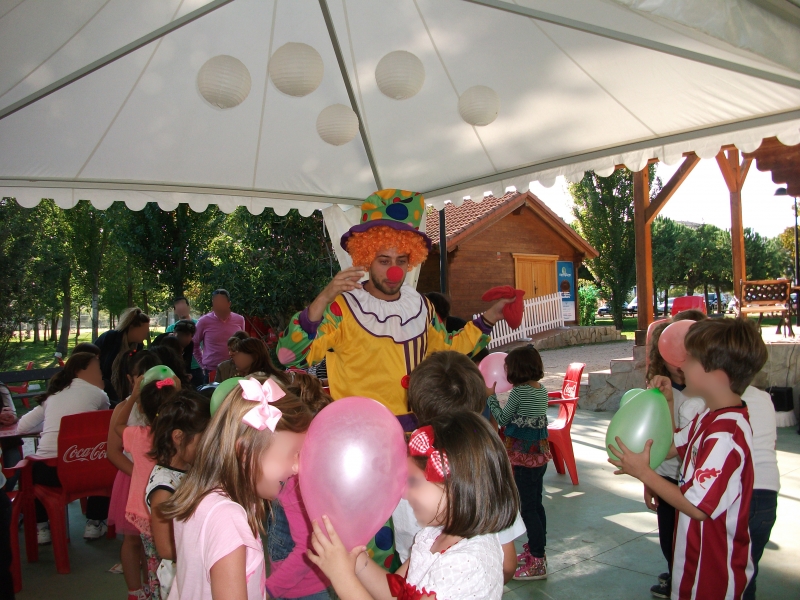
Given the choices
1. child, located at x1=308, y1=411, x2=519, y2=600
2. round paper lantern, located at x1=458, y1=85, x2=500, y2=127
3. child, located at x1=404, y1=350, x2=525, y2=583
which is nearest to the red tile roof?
round paper lantern, located at x1=458, y1=85, x2=500, y2=127

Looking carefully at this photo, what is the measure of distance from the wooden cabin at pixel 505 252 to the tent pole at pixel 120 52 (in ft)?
40.5

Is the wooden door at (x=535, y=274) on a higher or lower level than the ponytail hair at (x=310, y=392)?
higher

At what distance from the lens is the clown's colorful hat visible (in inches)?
106

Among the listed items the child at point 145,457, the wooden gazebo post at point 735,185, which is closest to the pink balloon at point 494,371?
the child at point 145,457

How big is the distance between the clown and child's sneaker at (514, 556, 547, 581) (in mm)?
1317

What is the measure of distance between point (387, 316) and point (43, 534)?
3188 millimetres

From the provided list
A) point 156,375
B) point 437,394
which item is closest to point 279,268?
point 156,375

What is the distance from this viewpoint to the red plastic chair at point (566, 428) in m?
4.86

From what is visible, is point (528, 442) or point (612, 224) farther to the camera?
point (612, 224)

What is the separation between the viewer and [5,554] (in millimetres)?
2453

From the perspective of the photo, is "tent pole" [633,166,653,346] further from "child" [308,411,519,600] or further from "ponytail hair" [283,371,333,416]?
"child" [308,411,519,600]

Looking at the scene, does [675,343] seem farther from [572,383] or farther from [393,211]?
[572,383]

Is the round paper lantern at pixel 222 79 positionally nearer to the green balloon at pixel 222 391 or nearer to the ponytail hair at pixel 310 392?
the ponytail hair at pixel 310 392

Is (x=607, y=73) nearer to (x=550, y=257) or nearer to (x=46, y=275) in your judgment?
(x=550, y=257)
